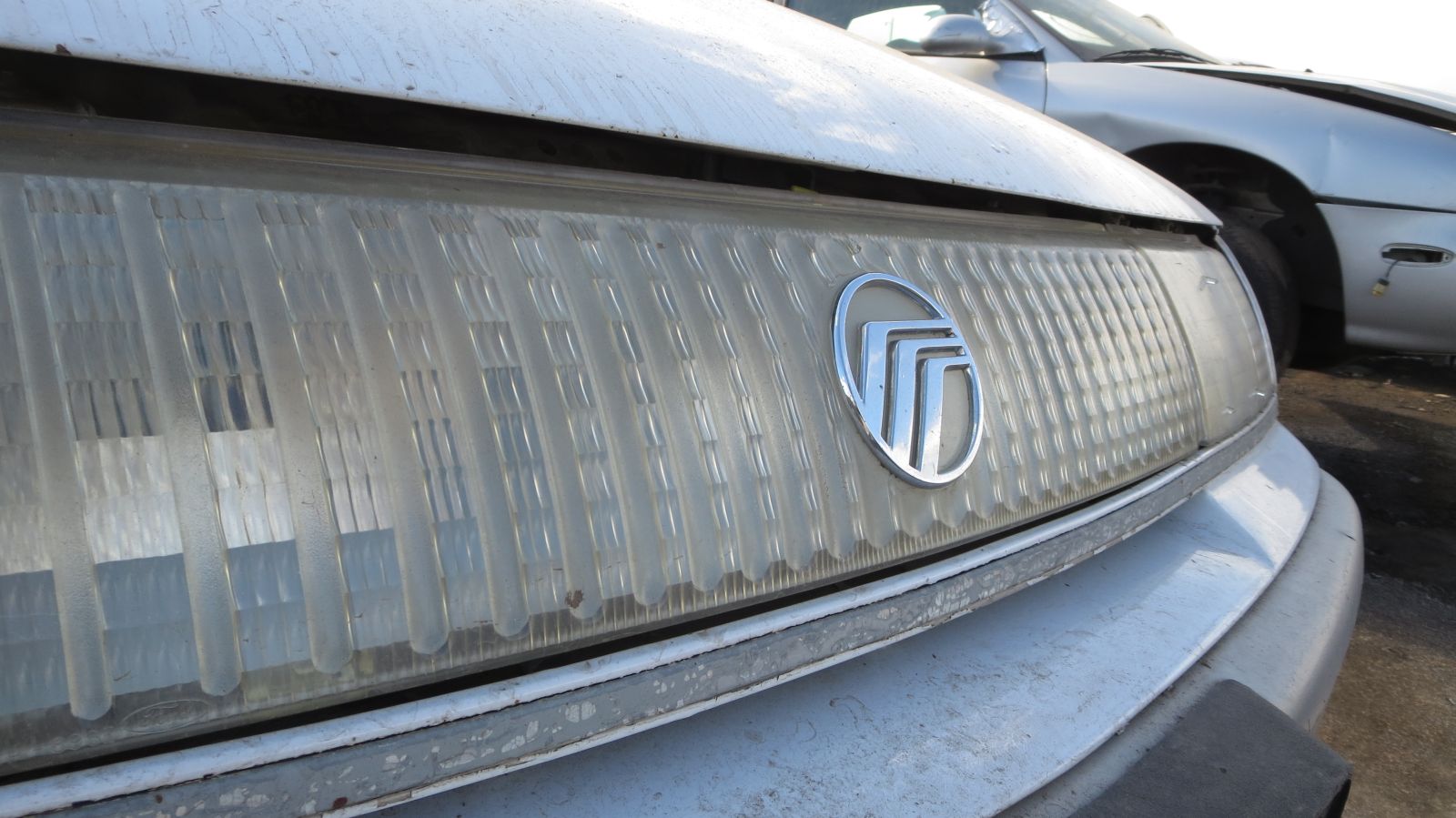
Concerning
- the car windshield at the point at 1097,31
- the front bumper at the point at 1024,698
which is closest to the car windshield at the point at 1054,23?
the car windshield at the point at 1097,31

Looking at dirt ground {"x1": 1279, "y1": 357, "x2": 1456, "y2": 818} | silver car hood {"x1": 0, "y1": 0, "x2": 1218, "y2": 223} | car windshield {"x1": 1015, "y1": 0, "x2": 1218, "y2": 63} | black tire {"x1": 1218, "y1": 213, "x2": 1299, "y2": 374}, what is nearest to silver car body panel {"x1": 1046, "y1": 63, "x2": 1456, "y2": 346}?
black tire {"x1": 1218, "y1": 213, "x2": 1299, "y2": 374}

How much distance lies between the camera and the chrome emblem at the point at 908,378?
89 centimetres

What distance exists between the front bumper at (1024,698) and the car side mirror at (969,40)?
7.57 ft

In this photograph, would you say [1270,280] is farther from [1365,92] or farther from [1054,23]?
[1054,23]

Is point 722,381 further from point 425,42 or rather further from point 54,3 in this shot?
point 54,3

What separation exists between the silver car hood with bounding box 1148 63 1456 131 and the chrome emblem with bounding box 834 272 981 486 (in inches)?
107

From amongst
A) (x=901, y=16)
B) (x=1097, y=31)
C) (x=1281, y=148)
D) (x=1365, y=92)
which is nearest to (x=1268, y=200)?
(x=1281, y=148)

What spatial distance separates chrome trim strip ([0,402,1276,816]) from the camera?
0.57 metres

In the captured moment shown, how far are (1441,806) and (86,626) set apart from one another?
2.14 meters

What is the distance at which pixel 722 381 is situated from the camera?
32.3 inches

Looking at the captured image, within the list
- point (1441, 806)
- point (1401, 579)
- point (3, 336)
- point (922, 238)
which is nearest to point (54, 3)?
point (3, 336)

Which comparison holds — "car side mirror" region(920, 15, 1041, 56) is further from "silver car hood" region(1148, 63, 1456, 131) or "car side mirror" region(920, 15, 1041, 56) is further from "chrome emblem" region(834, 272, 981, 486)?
"chrome emblem" region(834, 272, 981, 486)

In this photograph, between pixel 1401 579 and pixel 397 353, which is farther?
pixel 1401 579

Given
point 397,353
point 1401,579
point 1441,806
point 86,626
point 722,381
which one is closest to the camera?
point 86,626
